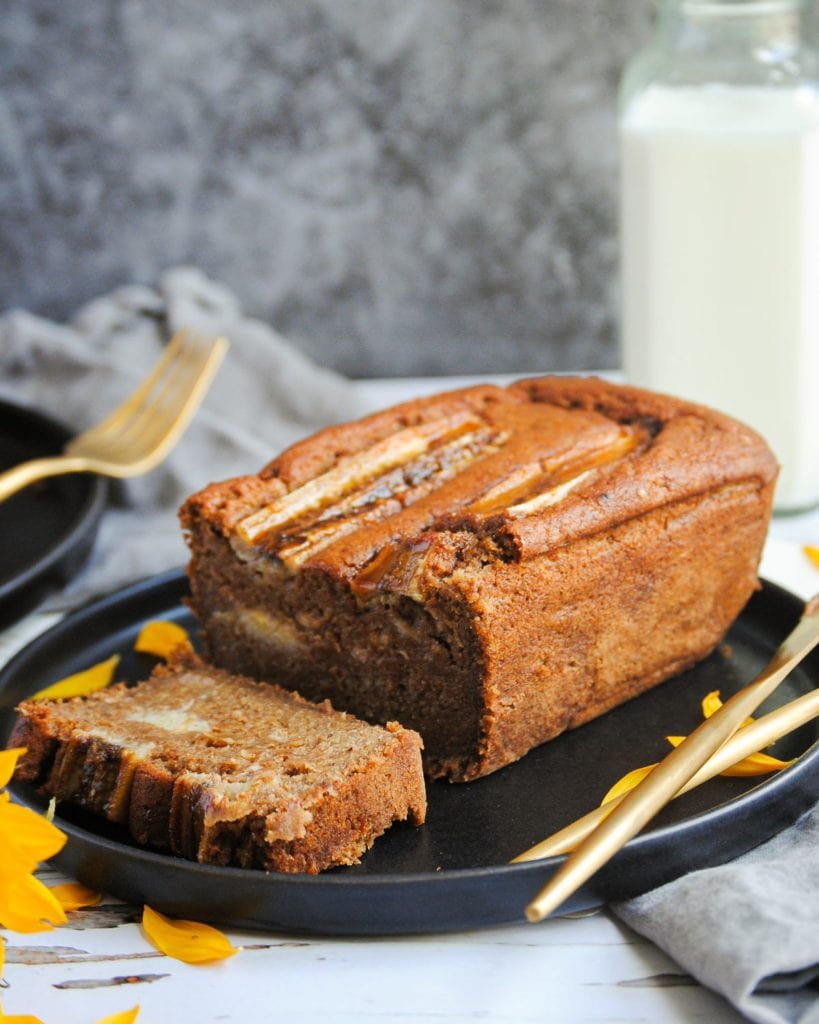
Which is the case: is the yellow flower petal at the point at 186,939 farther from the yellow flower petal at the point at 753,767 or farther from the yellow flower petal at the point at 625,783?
the yellow flower petal at the point at 753,767

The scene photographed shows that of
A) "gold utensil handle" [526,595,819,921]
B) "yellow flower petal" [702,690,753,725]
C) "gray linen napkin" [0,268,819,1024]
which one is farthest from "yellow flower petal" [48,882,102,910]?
"yellow flower petal" [702,690,753,725]

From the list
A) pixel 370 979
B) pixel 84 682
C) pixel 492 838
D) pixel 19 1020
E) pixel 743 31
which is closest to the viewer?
pixel 19 1020

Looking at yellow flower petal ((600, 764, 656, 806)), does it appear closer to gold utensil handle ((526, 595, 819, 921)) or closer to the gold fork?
gold utensil handle ((526, 595, 819, 921))

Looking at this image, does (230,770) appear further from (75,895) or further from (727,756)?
(727,756)

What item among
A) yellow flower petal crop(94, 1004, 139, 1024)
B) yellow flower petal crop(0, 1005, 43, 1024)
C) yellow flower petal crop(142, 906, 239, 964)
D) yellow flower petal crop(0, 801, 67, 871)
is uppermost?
yellow flower petal crop(0, 801, 67, 871)

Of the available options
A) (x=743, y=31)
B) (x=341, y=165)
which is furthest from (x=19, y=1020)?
(x=341, y=165)

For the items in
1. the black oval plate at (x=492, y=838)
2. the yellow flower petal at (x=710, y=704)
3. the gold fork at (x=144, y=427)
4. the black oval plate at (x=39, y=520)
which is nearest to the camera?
the black oval plate at (x=492, y=838)

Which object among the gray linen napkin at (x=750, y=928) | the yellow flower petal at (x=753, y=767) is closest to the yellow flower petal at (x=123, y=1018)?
the gray linen napkin at (x=750, y=928)

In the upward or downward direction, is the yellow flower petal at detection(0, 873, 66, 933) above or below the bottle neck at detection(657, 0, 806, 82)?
below
